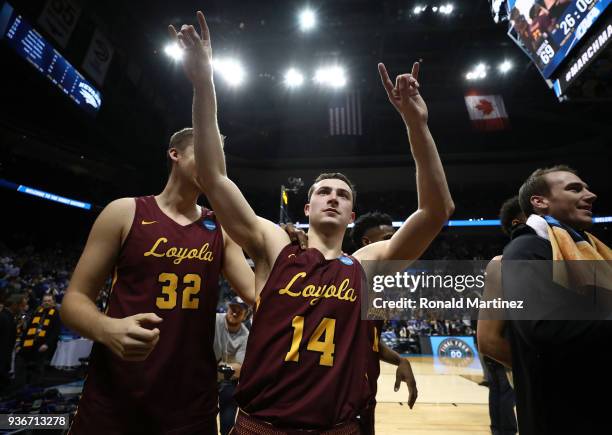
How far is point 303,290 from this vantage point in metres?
1.58

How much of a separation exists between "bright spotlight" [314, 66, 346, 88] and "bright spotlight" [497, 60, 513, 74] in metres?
5.70

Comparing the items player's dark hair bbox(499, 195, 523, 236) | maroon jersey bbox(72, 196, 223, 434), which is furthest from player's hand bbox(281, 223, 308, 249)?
player's dark hair bbox(499, 195, 523, 236)

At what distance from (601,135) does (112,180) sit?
84.4ft

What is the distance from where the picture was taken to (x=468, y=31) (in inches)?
476

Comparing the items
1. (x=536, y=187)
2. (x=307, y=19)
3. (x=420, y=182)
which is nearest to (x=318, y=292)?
(x=420, y=182)

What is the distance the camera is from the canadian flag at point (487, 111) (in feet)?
40.8

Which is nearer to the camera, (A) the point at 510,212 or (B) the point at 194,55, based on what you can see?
(B) the point at 194,55

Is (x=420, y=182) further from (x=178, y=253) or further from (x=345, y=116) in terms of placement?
(x=345, y=116)

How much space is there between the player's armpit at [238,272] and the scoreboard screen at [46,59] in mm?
8539

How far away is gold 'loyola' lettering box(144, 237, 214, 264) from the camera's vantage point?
1737 millimetres

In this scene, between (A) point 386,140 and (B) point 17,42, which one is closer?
(B) point 17,42

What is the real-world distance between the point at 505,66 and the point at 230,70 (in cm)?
1001

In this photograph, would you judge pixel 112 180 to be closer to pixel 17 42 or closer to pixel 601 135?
pixel 17 42

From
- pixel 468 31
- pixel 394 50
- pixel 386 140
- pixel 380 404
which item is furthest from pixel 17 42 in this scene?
pixel 386 140
